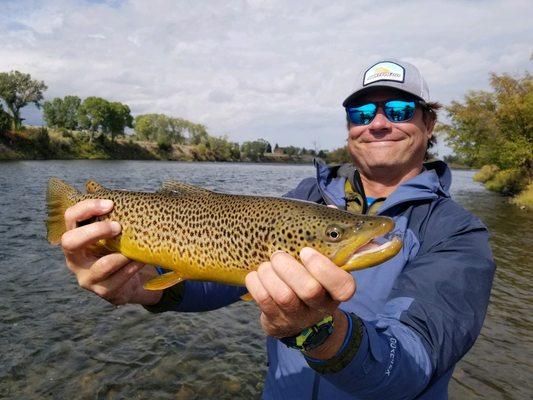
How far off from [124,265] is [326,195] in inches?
63.9

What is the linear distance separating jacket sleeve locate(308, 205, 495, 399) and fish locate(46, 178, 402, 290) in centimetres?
28

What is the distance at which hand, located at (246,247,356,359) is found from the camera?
161cm

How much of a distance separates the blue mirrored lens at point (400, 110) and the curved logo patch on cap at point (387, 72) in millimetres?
190

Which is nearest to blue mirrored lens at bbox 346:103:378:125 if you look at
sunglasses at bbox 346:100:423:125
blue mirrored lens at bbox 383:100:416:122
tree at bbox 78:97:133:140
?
sunglasses at bbox 346:100:423:125

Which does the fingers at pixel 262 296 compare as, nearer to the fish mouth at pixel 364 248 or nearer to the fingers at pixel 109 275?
the fish mouth at pixel 364 248

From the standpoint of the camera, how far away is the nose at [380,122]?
344 cm

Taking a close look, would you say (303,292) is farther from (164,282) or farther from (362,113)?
(362,113)

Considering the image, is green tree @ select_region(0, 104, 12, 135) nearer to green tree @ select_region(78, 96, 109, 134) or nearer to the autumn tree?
green tree @ select_region(78, 96, 109, 134)

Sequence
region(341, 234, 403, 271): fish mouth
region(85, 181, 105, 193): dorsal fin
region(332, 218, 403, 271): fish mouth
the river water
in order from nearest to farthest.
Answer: region(341, 234, 403, 271): fish mouth → region(332, 218, 403, 271): fish mouth → region(85, 181, 105, 193): dorsal fin → the river water

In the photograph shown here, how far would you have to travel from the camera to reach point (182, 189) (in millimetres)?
2910

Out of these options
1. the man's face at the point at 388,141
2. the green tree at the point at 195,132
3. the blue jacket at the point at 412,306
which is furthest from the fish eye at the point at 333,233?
the green tree at the point at 195,132

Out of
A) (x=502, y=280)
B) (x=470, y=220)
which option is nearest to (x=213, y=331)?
(x=470, y=220)

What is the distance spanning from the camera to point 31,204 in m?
17.7

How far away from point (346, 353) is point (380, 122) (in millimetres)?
2264
